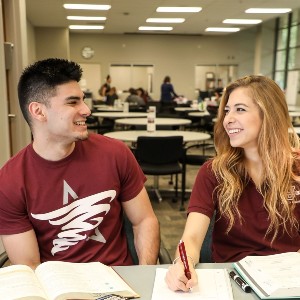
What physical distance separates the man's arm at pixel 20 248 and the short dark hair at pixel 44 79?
0.48 m

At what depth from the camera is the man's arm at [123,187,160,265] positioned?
1642 mm

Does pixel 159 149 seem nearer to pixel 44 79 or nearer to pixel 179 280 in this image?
pixel 44 79

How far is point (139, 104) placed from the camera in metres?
9.72

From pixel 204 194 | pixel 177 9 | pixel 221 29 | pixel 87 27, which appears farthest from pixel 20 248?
pixel 221 29

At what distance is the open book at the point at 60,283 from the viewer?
0.98 meters

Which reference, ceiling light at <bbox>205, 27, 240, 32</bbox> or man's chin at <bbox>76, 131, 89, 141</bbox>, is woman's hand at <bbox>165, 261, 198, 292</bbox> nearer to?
man's chin at <bbox>76, 131, 89, 141</bbox>

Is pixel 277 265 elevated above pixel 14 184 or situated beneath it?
situated beneath

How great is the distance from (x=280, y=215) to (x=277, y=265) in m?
0.33

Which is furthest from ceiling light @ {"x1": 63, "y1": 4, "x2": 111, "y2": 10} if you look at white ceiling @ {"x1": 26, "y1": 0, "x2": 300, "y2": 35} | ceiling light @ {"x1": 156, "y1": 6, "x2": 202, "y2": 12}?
ceiling light @ {"x1": 156, "y1": 6, "x2": 202, "y2": 12}

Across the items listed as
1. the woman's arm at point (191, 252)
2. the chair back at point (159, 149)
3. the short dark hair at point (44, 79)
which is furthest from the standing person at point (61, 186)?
the chair back at point (159, 149)

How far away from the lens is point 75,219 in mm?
1521

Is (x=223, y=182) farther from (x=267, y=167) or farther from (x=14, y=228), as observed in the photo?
(x=14, y=228)

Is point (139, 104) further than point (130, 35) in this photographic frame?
No

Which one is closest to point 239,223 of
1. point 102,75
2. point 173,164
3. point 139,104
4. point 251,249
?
point 251,249
